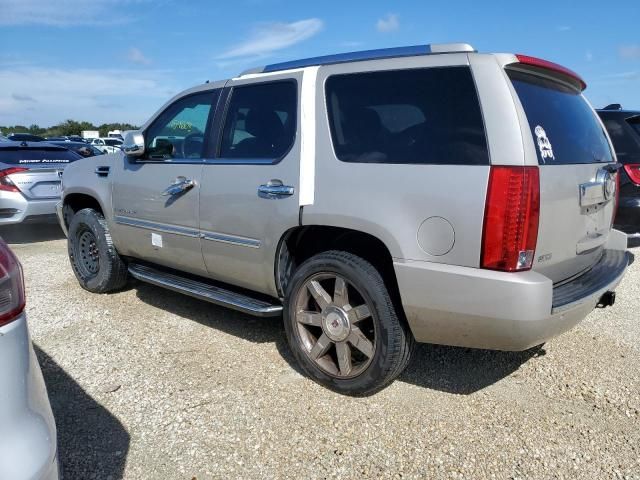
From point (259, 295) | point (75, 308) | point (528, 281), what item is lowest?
point (75, 308)

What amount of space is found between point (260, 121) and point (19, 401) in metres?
2.48

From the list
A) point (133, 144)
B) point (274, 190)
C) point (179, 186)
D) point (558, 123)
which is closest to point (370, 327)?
point (274, 190)

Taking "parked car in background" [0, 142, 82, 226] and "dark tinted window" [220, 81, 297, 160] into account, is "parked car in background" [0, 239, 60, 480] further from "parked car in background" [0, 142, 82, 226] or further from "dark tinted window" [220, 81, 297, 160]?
"parked car in background" [0, 142, 82, 226]

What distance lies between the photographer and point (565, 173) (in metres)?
2.79

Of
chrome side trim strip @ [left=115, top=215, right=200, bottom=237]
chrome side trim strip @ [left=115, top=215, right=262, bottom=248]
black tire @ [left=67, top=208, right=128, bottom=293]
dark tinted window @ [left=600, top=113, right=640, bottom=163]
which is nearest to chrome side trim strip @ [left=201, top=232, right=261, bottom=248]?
chrome side trim strip @ [left=115, top=215, right=262, bottom=248]

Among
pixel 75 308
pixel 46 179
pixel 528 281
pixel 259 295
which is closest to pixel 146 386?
pixel 259 295

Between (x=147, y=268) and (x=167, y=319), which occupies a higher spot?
(x=147, y=268)

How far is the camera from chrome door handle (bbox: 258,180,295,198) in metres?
3.30

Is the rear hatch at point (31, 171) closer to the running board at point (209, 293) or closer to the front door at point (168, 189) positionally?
the front door at point (168, 189)

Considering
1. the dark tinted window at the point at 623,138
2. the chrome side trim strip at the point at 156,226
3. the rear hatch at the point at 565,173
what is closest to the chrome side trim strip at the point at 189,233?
the chrome side trim strip at the point at 156,226

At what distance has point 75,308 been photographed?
4.81 m

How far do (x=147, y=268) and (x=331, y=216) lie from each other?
2.23 m

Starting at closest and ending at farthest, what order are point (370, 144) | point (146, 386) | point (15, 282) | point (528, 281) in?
point (15, 282)
point (528, 281)
point (370, 144)
point (146, 386)

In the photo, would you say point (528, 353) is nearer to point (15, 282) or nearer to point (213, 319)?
point (213, 319)
